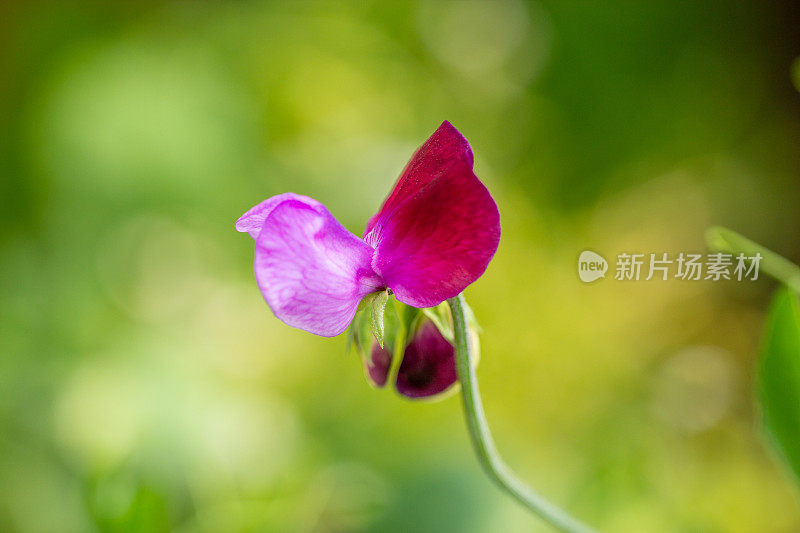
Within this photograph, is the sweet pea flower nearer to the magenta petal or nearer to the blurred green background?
the magenta petal

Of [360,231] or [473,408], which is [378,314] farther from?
[360,231]

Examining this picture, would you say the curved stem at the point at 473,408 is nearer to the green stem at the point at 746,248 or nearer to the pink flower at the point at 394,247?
the pink flower at the point at 394,247

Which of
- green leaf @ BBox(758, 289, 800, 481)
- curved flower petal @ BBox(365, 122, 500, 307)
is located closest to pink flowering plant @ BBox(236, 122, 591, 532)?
curved flower petal @ BBox(365, 122, 500, 307)

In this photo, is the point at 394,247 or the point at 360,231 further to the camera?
the point at 360,231

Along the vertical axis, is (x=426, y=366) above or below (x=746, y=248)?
below

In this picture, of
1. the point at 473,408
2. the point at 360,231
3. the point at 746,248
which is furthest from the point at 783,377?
the point at 360,231

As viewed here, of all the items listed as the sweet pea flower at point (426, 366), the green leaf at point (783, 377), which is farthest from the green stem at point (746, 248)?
the sweet pea flower at point (426, 366)
